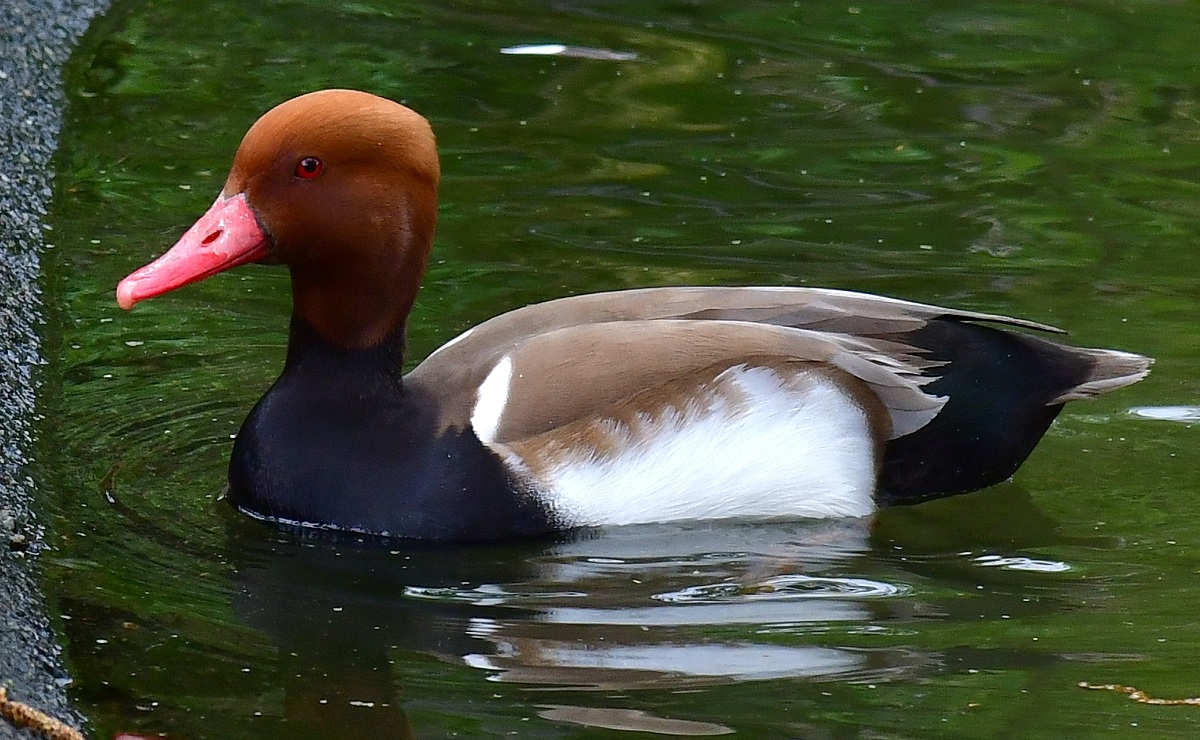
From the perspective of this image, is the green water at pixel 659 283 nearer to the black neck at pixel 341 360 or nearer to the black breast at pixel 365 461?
the black breast at pixel 365 461

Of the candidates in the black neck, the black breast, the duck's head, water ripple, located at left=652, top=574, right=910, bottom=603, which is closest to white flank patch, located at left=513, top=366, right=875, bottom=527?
the black breast

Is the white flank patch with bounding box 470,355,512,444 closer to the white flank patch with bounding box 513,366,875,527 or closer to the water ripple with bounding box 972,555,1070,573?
the white flank patch with bounding box 513,366,875,527

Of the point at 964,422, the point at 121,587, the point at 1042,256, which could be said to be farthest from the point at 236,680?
the point at 1042,256

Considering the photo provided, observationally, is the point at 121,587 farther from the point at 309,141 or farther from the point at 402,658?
the point at 309,141

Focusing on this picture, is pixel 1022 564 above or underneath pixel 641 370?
underneath

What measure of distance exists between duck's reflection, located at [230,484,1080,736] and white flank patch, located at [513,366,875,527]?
0.06 m

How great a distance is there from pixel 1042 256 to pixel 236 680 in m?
3.79

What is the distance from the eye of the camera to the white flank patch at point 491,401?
4.95 metres

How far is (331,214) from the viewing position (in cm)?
494

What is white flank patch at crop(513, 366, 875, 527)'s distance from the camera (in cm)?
498

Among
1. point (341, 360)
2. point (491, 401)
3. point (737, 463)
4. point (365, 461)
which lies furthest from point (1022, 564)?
point (341, 360)

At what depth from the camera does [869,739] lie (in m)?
3.81

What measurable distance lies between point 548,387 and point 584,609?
2.21ft

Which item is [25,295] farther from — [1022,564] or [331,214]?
[1022,564]
